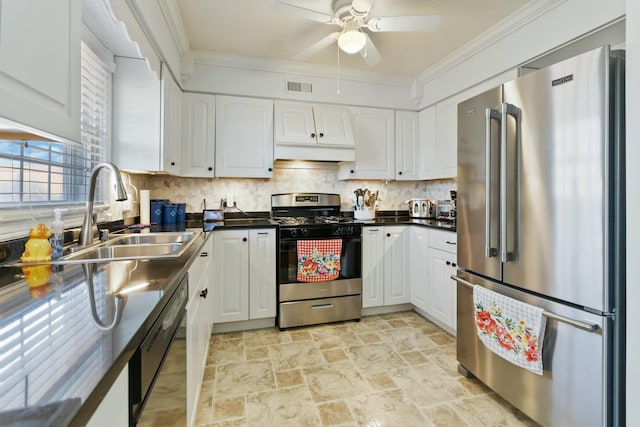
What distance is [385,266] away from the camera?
2.99 m

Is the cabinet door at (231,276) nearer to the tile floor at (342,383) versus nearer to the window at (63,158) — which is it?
the tile floor at (342,383)

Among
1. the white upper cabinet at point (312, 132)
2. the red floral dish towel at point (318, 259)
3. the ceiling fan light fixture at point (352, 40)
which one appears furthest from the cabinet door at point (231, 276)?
the ceiling fan light fixture at point (352, 40)

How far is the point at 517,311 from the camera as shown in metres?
1.53

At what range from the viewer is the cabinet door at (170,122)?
7.16 ft

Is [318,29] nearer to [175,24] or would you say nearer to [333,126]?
[333,126]

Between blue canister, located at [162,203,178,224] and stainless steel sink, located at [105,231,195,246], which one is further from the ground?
blue canister, located at [162,203,178,224]

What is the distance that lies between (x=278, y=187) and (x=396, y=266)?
1.49 metres

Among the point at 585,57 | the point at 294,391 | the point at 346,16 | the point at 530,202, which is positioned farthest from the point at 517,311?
the point at 346,16

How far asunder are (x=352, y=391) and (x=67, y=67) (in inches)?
80.2

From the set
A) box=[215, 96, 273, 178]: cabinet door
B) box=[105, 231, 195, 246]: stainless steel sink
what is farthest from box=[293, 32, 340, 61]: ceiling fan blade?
box=[105, 231, 195, 246]: stainless steel sink

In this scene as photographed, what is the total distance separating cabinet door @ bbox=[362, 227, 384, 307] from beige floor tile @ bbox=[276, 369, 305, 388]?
1.09m

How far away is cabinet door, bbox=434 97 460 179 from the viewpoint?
294 cm

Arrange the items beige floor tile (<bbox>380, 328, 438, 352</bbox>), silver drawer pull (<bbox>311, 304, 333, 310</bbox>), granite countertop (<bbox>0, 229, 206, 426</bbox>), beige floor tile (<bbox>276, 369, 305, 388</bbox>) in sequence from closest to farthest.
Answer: granite countertop (<bbox>0, 229, 206, 426</bbox>)
beige floor tile (<bbox>276, 369, 305, 388</bbox>)
beige floor tile (<bbox>380, 328, 438, 352</bbox>)
silver drawer pull (<bbox>311, 304, 333, 310</bbox>)

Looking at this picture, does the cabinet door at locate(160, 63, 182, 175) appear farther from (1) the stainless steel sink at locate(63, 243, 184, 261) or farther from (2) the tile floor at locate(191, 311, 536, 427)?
(2) the tile floor at locate(191, 311, 536, 427)
